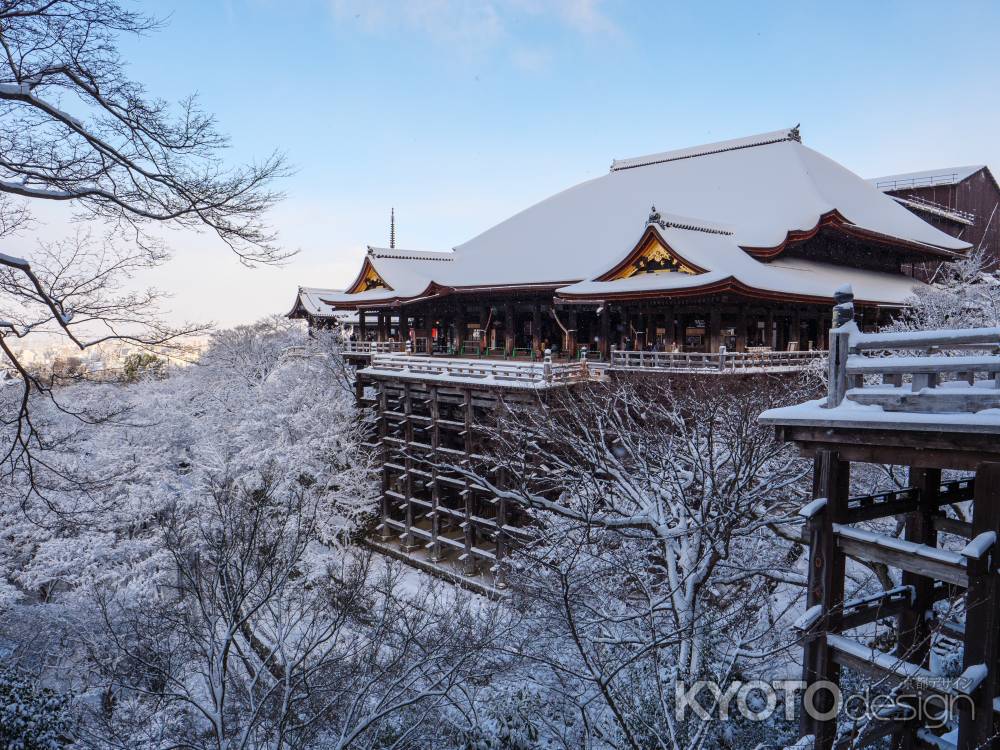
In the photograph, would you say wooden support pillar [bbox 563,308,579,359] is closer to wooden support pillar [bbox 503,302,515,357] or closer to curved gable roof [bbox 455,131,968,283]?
curved gable roof [bbox 455,131,968,283]

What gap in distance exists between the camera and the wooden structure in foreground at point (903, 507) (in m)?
4.16

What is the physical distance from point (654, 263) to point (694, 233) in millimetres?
2550

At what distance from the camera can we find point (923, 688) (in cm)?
473

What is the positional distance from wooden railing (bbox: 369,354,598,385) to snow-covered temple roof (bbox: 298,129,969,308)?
294 cm

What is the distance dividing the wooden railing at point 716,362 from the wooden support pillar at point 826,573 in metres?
11.8

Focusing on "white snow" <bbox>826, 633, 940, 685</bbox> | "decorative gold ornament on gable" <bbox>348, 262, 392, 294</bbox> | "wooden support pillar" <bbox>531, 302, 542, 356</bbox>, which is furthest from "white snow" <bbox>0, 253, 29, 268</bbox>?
"decorative gold ornament on gable" <bbox>348, 262, 392, 294</bbox>

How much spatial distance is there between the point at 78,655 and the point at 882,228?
3375 centimetres

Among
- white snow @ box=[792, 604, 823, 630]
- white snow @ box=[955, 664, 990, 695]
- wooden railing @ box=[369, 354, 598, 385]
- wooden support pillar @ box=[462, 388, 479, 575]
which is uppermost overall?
wooden railing @ box=[369, 354, 598, 385]

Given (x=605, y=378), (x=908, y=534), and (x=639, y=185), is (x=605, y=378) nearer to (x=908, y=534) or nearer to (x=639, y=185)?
(x=908, y=534)

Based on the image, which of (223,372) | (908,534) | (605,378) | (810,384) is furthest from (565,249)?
(908,534)

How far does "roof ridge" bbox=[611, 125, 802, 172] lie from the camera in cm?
3032

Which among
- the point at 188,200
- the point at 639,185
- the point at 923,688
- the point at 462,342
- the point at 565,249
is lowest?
the point at 923,688

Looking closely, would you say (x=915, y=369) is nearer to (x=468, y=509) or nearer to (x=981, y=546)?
(x=981, y=546)

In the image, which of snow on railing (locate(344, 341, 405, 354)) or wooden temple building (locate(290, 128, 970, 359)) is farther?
snow on railing (locate(344, 341, 405, 354))
